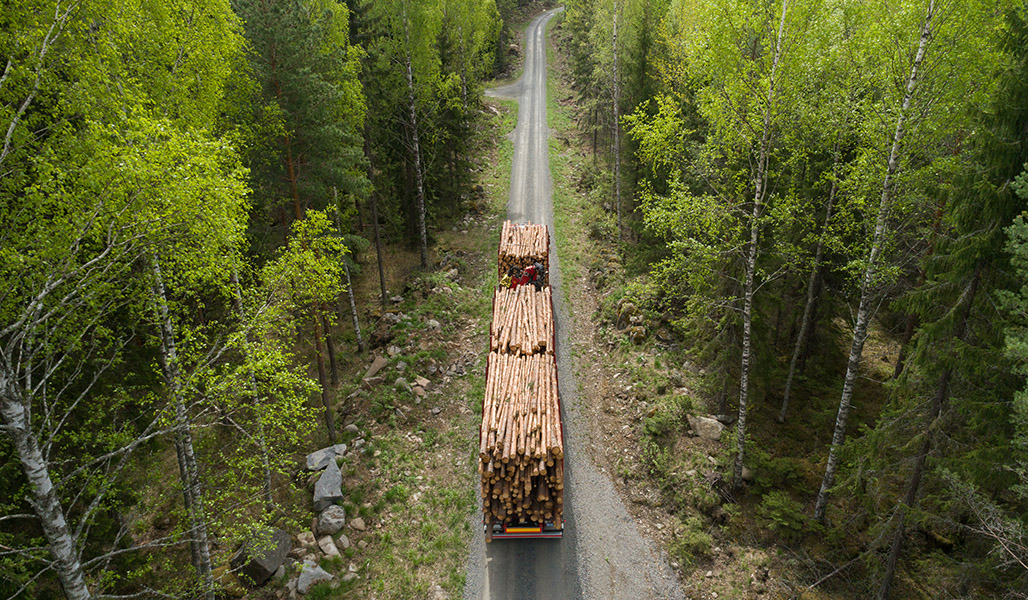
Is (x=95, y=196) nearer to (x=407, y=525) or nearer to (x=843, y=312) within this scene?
(x=407, y=525)

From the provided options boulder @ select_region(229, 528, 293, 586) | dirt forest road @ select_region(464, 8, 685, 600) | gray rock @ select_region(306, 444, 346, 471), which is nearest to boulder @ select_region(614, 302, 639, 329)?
dirt forest road @ select_region(464, 8, 685, 600)

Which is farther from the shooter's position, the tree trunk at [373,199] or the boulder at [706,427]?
the tree trunk at [373,199]

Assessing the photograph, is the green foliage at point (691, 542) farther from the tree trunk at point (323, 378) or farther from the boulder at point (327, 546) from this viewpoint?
the tree trunk at point (323, 378)

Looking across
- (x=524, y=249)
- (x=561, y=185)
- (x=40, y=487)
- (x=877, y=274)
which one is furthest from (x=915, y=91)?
(x=561, y=185)

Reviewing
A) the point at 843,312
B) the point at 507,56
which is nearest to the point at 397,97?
the point at 843,312

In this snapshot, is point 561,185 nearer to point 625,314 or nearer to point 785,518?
point 625,314

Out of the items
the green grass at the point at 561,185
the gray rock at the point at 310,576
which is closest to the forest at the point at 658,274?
the gray rock at the point at 310,576

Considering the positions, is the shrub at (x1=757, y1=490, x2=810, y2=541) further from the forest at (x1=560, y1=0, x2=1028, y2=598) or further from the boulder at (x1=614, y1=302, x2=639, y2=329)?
the boulder at (x1=614, y1=302, x2=639, y2=329)
